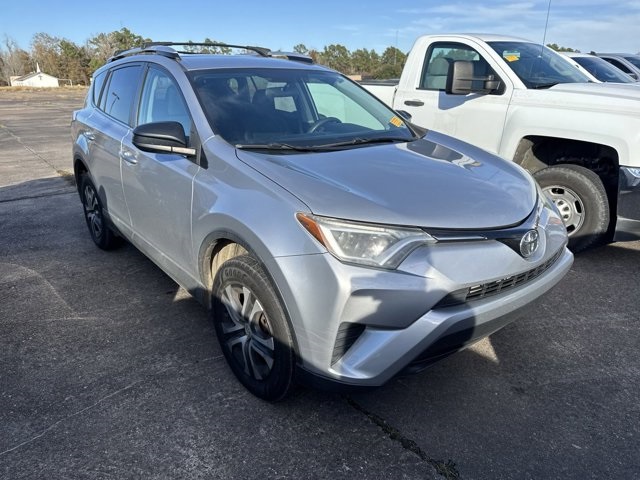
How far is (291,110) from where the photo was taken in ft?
10.8

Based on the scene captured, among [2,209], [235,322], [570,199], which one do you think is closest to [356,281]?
[235,322]

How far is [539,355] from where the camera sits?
3074 millimetres

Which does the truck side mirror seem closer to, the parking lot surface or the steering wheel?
the steering wheel

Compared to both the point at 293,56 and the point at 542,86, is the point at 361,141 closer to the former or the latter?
the point at 293,56

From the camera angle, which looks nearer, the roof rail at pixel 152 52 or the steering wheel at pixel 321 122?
the steering wheel at pixel 321 122

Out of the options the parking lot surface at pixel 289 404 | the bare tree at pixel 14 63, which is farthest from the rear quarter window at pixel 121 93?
the bare tree at pixel 14 63

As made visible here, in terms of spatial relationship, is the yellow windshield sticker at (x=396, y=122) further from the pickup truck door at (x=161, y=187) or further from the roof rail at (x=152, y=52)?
the roof rail at (x=152, y=52)

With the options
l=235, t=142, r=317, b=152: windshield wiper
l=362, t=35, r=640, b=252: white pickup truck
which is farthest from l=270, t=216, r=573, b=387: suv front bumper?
l=362, t=35, r=640, b=252: white pickup truck

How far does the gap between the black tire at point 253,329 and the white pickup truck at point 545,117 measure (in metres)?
2.26

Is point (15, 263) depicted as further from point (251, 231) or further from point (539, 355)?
point (539, 355)

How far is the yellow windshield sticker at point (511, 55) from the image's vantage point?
16.7ft

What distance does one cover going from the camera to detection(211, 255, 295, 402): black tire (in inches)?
89.8

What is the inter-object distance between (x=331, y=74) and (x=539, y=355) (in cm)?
254

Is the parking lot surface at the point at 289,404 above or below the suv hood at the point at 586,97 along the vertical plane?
below
